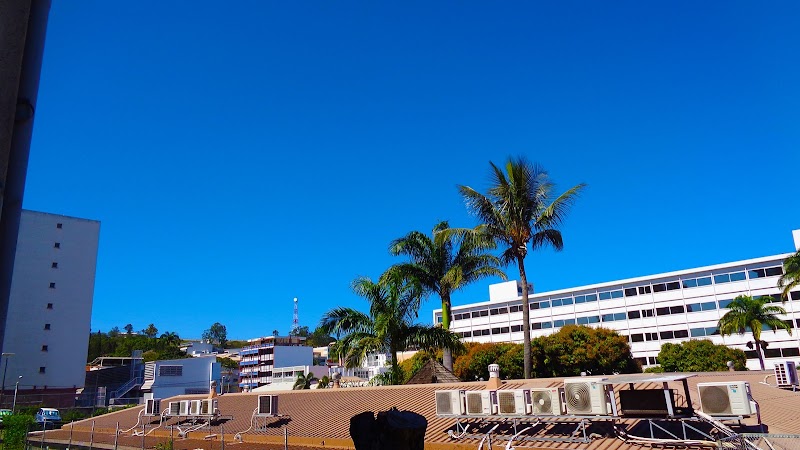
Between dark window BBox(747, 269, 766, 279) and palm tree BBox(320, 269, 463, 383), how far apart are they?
5645cm

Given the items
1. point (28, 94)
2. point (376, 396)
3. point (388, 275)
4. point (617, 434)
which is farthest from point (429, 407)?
point (28, 94)

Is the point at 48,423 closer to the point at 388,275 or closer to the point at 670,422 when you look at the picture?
the point at 388,275

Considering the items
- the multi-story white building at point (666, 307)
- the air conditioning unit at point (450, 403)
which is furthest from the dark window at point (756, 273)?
the air conditioning unit at point (450, 403)

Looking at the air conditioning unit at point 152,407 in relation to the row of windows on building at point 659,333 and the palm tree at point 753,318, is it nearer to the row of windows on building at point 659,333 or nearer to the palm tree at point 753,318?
the row of windows on building at point 659,333

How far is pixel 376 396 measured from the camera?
76.1 feet

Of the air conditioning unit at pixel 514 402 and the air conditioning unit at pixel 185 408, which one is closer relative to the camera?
the air conditioning unit at pixel 514 402

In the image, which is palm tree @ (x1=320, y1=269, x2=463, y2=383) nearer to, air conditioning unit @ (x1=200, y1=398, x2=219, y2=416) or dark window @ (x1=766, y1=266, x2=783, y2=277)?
air conditioning unit @ (x1=200, y1=398, x2=219, y2=416)

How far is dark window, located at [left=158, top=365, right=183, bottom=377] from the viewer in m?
69.4

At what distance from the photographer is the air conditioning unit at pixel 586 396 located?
1384 cm

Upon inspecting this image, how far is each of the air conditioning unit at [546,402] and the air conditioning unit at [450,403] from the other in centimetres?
237

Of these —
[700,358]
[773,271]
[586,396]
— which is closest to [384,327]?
[586,396]

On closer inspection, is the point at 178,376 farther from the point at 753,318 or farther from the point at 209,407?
the point at 753,318

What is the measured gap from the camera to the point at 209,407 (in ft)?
87.5

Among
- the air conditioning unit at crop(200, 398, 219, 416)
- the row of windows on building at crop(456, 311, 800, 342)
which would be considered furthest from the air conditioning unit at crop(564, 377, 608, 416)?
the row of windows on building at crop(456, 311, 800, 342)
